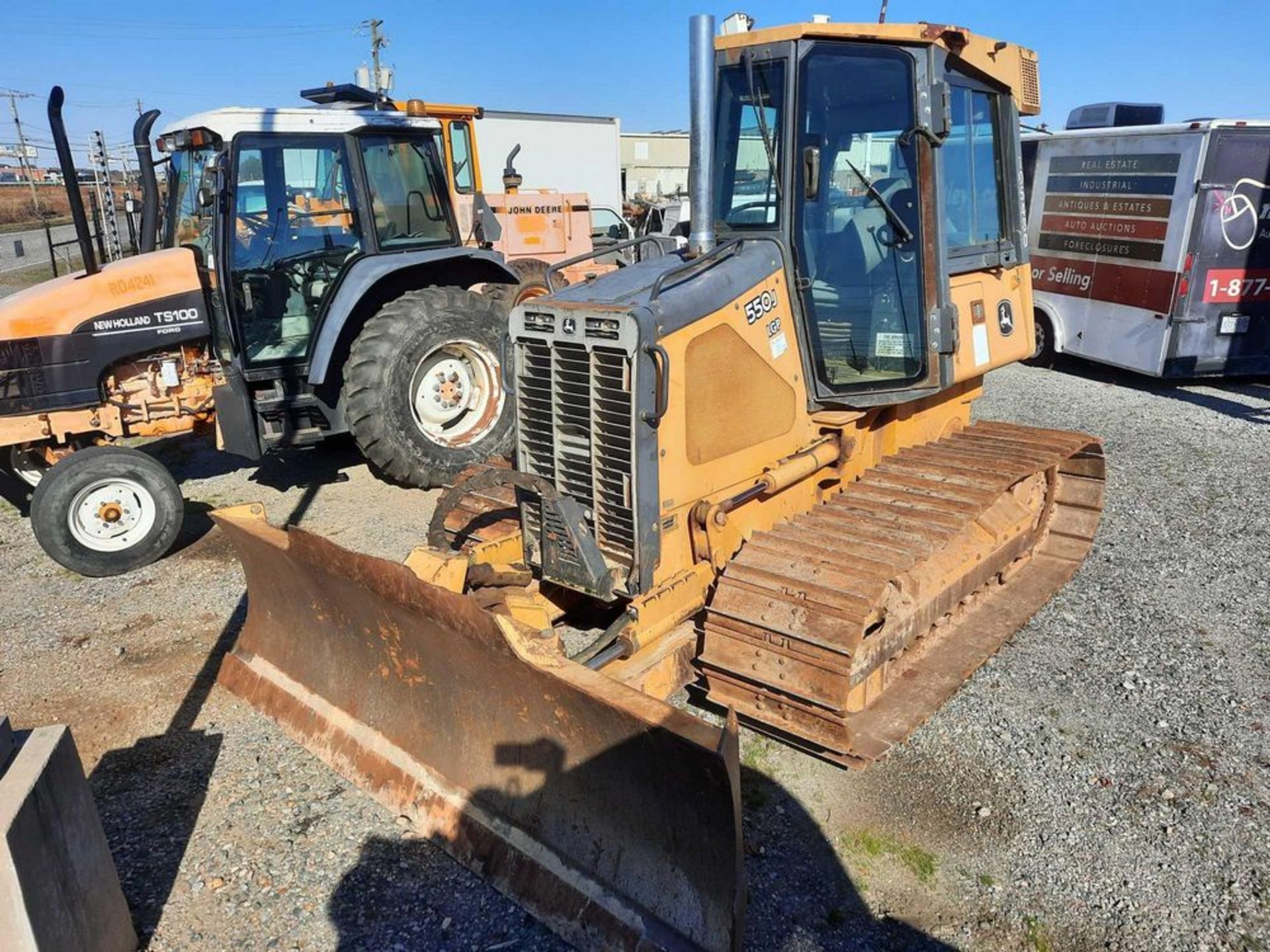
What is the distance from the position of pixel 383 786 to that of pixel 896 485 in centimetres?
263

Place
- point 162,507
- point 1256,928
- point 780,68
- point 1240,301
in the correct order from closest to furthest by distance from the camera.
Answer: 1. point 1256,928
2. point 780,68
3. point 162,507
4. point 1240,301

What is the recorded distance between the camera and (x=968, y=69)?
14.5 feet

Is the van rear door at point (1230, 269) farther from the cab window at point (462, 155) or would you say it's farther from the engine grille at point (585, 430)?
the engine grille at point (585, 430)

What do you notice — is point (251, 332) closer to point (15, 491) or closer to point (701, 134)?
point (15, 491)

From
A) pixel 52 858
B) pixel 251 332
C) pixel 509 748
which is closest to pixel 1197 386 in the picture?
pixel 251 332

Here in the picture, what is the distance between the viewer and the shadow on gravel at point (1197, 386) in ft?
30.9

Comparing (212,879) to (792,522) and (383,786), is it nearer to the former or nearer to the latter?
(383,786)

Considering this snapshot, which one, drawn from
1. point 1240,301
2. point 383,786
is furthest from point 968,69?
point 1240,301

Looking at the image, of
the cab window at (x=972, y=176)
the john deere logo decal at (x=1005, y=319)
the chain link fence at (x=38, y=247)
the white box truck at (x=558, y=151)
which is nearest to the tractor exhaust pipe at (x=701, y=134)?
the cab window at (x=972, y=176)

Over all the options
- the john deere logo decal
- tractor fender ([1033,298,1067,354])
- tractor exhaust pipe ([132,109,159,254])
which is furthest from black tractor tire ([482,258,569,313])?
tractor fender ([1033,298,1067,354])

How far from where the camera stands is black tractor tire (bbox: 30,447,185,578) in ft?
18.3

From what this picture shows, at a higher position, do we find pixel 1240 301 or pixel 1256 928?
pixel 1240 301

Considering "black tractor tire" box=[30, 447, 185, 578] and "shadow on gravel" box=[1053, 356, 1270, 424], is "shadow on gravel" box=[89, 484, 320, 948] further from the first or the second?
"shadow on gravel" box=[1053, 356, 1270, 424]

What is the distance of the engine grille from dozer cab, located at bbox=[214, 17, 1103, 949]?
1 cm
